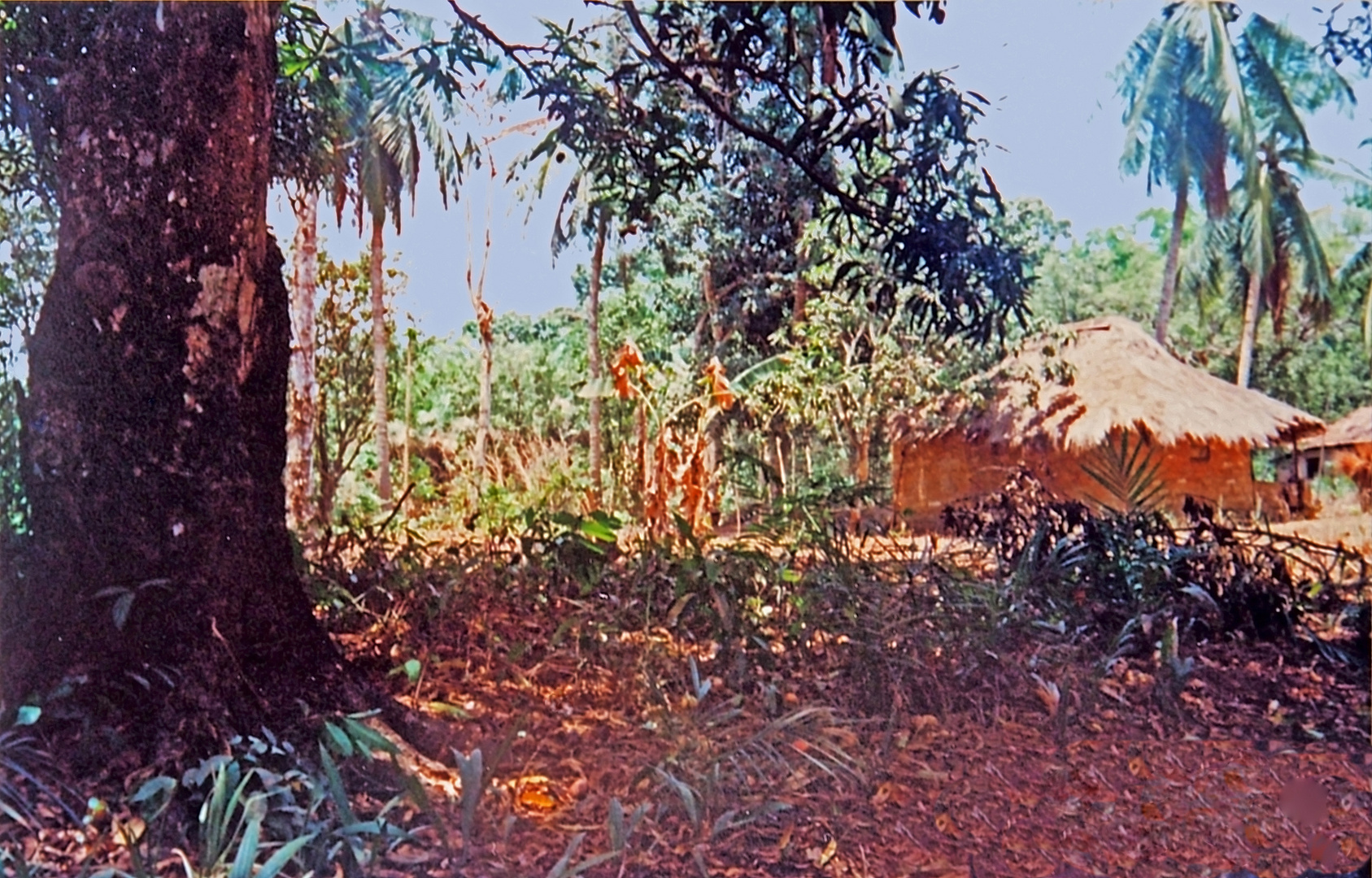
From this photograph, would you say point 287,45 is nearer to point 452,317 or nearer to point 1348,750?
point 452,317

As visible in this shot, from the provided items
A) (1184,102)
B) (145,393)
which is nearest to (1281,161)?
(1184,102)

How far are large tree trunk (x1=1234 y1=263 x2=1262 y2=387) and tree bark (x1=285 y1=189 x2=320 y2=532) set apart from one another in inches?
67.7

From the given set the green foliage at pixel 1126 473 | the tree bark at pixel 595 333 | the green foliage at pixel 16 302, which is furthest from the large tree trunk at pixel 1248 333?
the green foliage at pixel 16 302

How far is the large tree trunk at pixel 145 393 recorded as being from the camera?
1456mm

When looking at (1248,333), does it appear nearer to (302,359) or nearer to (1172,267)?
(1172,267)

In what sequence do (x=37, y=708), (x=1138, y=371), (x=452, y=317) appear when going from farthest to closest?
1. (x=1138, y=371)
2. (x=452, y=317)
3. (x=37, y=708)

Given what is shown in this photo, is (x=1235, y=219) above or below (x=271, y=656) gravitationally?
above

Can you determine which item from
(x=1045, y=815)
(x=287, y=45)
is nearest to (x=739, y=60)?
(x=287, y=45)

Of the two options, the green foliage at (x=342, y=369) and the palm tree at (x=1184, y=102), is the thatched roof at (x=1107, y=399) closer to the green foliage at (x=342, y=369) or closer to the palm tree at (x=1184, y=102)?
the palm tree at (x=1184, y=102)

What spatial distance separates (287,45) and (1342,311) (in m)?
2.06

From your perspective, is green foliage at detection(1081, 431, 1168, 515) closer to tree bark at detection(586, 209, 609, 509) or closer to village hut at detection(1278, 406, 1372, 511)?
village hut at detection(1278, 406, 1372, 511)

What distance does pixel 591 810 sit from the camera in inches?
57.9

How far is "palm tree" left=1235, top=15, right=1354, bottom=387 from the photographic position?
1840 millimetres

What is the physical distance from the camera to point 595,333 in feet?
6.36
